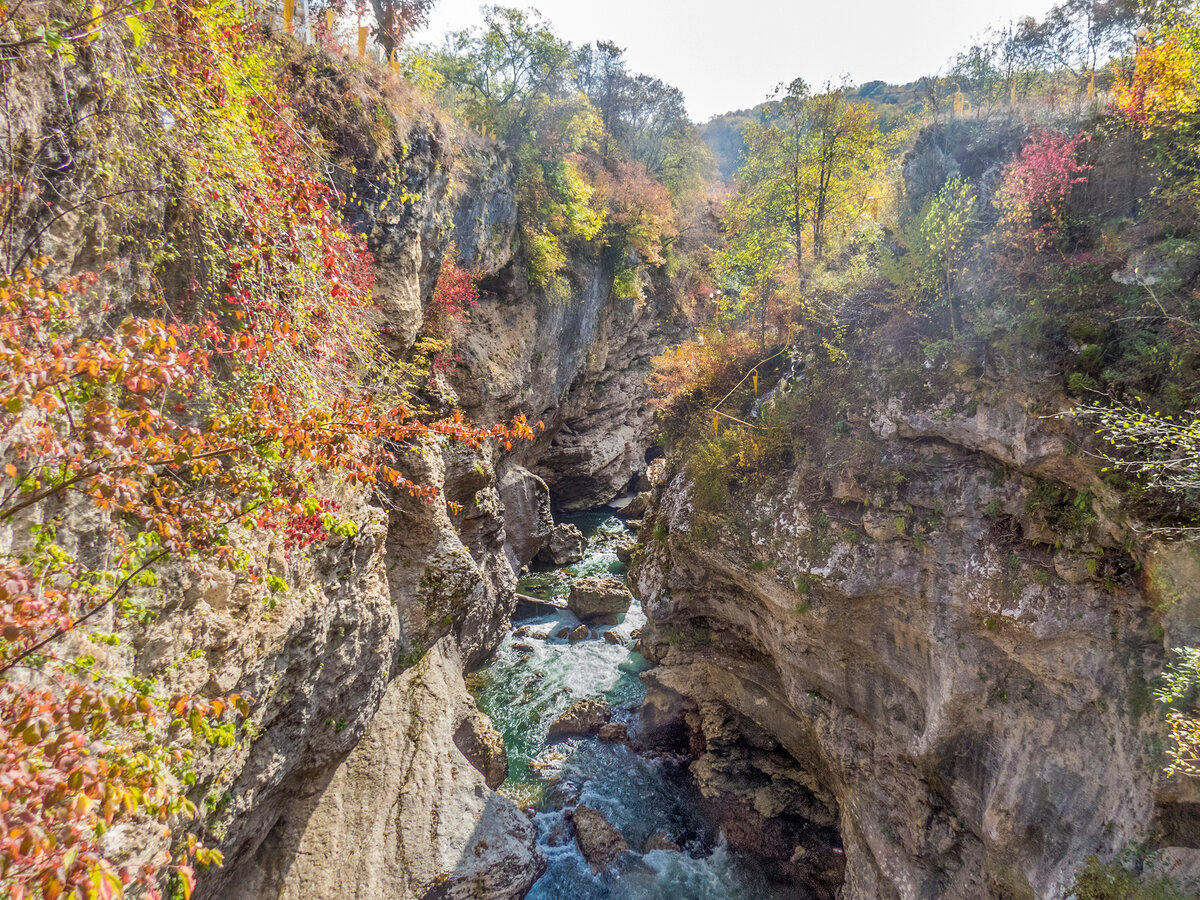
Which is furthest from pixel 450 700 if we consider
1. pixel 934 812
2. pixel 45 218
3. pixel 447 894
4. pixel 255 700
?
pixel 45 218

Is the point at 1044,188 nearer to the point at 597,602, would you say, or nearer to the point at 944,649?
Answer: the point at 944,649

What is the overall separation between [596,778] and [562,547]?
11532 mm

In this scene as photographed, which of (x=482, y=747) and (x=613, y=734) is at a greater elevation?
(x=482, y=747)

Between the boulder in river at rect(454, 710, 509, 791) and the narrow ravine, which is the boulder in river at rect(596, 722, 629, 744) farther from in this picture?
the boulder in river at rect(454, 710, 509, 791)

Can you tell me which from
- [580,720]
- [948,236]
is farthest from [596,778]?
[948,236]

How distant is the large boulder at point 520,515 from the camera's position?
19.5m

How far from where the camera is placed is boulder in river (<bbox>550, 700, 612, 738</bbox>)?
14.3 meters

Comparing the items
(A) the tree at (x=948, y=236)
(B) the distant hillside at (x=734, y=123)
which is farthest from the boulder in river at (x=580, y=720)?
(B) the distant hillside at (x=734, y=123)

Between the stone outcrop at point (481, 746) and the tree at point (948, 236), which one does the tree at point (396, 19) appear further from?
the stone outcrop at point (481, 746)

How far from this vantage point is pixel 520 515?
19.9 m

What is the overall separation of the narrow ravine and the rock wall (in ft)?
3.17

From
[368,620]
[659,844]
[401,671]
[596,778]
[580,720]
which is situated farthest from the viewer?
[580,720]

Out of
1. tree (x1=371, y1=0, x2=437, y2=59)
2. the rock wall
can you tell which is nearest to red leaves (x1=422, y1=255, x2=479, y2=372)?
tree (x1=371, y1=0, x2=437, y2=59)

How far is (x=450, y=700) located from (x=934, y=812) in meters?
9.04
